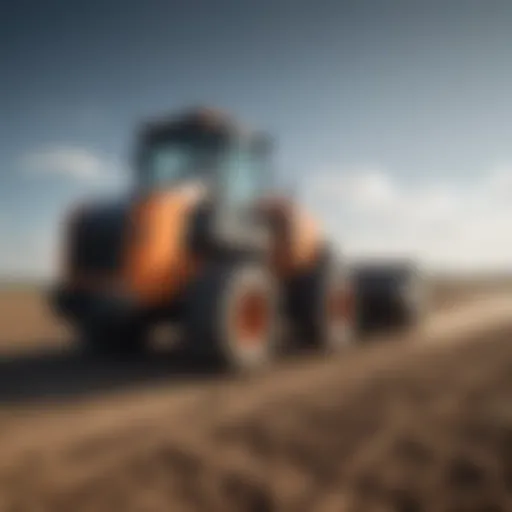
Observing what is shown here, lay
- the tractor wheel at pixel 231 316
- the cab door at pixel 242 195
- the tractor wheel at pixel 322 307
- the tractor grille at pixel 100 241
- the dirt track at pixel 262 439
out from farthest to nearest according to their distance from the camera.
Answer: the tractor wheel at pixel 322 307 < the cab door at pixel 242 195 < the tractor grille at pixel 100 241 < the tractor wheel at pixel 231 316 < the dirt track at pixel 262 439

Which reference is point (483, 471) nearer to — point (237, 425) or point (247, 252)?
point (237, 425)

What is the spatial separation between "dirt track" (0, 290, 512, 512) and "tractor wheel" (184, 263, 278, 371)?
341mm

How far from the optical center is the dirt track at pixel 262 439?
3.55 meters

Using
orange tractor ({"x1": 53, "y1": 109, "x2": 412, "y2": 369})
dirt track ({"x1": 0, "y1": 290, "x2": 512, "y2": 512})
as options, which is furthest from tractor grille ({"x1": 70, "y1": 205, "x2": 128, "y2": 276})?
dirt track ({"x1": 0, "y1": 290, "x2": 512, "y2": 512})

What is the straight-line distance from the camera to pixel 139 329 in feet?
27.6

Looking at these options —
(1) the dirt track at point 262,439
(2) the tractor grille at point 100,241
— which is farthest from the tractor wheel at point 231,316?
(2) the tractor grille at point 100,241

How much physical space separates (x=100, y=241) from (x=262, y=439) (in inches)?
137

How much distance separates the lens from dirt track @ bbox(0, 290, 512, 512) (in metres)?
3.55

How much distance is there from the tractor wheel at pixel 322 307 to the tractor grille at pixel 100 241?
9.34 feet

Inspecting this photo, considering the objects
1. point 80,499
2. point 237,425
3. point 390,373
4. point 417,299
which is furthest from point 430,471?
point 417,299

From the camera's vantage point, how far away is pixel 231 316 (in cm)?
678

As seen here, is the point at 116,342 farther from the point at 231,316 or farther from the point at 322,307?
the point at 322,307

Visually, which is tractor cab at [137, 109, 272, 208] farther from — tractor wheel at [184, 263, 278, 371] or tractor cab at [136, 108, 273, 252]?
tractor wheel at [184, 263, 278, 371]

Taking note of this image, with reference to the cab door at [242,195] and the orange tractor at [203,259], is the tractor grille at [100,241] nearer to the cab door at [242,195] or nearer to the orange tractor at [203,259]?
the orange tractor at [203,259]
